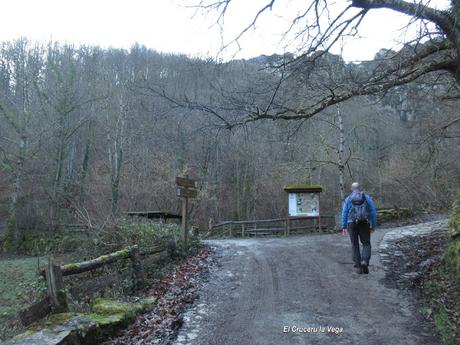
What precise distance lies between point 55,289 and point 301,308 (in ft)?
11.7

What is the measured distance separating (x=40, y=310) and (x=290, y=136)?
558 centimetres

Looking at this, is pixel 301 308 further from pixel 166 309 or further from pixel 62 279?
pixel 62 279

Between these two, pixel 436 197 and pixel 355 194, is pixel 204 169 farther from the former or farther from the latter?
pixel 355 194

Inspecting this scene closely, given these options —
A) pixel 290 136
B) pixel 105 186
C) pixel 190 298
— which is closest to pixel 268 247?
pixel 290 136

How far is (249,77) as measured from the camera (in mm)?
7234

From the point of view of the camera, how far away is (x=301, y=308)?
606cm

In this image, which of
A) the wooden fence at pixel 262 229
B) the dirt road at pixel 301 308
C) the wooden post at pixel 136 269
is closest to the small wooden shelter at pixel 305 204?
the wooden fence at pixel 262 229

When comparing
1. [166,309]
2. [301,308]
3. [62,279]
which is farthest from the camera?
[166,309]

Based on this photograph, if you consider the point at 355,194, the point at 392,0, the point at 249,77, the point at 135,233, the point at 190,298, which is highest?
the point at 392,0

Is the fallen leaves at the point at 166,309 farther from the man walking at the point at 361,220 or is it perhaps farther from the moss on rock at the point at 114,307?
the man walking at the point at 361,220

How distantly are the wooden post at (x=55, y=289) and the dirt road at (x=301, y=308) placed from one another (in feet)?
5.41

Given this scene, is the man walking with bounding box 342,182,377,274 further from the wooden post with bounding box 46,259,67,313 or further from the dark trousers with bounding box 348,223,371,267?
the wooden post with bounding box 46,259,67,313

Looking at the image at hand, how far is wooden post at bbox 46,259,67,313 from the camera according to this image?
5.22m

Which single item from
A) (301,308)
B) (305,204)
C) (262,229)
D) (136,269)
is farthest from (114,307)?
(262,229)
